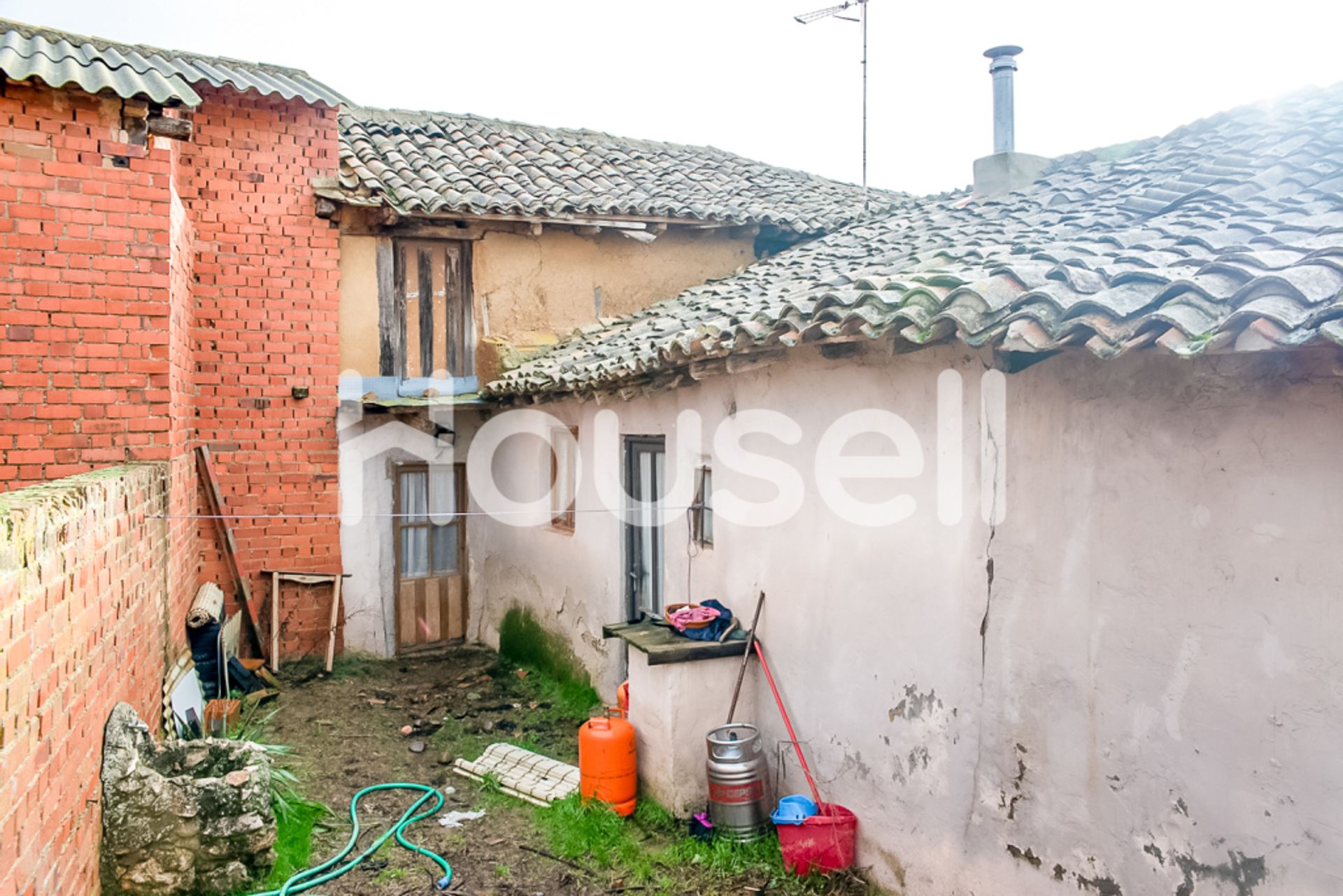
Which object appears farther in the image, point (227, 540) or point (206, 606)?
point (227, 540)

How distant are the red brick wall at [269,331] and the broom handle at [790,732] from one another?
578 cm

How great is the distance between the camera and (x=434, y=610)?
435 inches

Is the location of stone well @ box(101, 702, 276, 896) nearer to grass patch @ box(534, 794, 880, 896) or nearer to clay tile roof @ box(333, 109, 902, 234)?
grass patch @ box(534, 794, 880, 896)

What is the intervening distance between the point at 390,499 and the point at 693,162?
6.52 meters

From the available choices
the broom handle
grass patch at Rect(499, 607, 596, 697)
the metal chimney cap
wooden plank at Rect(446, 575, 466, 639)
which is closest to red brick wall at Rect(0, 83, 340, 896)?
wooden plank at Rect(446, 575, 466, 639)

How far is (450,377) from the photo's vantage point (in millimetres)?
10805

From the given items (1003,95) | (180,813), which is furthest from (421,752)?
(1003,95)

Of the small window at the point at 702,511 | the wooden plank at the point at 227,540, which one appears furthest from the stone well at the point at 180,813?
the wooden plank at the point at 227,540

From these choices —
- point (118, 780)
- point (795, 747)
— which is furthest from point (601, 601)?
point (118, 780)

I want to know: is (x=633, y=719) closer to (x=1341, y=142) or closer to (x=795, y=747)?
(x=795, y=747)

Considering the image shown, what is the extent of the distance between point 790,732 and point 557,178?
7864 millimetres

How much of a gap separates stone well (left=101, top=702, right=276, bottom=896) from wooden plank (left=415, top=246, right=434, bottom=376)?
19.1 ft

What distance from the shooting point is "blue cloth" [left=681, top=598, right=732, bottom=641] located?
249 inches

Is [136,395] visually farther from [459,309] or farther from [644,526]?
[459,309]
